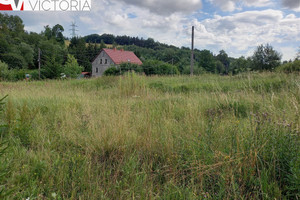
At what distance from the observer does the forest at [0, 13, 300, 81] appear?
1163 inches

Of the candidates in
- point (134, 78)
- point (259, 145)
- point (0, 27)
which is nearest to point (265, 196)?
point (259, 145)

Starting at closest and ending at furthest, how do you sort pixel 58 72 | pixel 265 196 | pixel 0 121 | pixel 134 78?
1. pixel 265 196
2. pixel 0 121
3. pixel 134 78
4. pixel 58 72

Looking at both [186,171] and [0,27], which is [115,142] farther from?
[0,27]

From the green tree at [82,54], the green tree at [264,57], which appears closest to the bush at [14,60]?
the green tree at [82,54]

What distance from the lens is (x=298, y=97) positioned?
14.5ft

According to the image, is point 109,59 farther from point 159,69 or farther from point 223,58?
point 223,58

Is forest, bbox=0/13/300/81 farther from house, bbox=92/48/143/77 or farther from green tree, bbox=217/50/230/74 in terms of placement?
house, bbox=92/48/143/77

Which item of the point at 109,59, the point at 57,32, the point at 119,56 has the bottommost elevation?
the point at 109,59

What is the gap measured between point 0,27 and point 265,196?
73211 mm

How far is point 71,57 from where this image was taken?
5144cm

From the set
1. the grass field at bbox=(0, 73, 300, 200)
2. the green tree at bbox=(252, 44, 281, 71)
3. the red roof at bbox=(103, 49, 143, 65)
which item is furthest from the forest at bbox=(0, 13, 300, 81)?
the grass field at bbox=(0, 73, 300, 200)

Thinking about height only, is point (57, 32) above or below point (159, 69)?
above

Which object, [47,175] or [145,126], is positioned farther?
[145,126]

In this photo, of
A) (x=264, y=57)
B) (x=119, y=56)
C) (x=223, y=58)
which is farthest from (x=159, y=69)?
(x=223, y=58)
